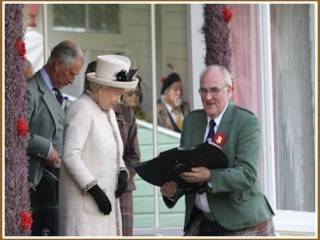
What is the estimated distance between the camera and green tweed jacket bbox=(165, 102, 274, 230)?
651cm

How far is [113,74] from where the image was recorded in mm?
6938

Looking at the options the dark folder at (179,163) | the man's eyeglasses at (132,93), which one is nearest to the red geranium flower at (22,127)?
the dark folder at (179,163)

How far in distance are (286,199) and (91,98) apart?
2891mm

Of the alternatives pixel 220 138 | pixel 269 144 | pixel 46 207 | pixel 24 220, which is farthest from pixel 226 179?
pixel 269 144

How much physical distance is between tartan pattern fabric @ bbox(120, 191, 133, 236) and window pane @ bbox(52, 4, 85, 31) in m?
4.49

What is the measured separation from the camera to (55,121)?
7.30 metres

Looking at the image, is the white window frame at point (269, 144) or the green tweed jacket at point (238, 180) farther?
the white window frame at point (269, 144)

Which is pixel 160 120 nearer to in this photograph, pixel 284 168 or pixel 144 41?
pixel 144 41

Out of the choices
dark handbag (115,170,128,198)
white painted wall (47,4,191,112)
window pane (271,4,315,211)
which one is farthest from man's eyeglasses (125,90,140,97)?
dark handbag (115,170,128,198)

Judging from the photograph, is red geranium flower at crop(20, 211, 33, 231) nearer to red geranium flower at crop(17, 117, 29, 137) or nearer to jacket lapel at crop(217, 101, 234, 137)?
red geranium flower at crop(17, 117, 29, 137)

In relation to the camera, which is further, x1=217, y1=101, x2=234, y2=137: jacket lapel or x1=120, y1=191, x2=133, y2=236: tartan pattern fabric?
x1=120, y1=191, x2=133, y2=236: tartan pattern fabric

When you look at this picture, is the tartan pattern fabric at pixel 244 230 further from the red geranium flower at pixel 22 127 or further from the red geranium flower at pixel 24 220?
the red geranium flower at pixel 22 127

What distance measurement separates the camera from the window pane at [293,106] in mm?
9305

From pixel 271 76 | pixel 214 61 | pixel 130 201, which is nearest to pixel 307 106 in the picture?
pixel 271 76
